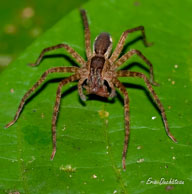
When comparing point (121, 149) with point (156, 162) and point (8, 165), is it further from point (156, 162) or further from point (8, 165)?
point (8, 165)

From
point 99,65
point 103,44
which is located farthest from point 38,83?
point 103,44

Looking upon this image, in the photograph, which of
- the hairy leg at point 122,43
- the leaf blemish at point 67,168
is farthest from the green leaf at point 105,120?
the hairy leg at point 122,43

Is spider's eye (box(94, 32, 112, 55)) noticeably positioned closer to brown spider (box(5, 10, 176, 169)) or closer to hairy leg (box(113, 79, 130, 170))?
brown spider (box(5, 10, 176, 169))

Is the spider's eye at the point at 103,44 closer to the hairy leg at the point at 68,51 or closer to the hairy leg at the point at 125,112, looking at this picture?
the hairy leg at the point at 68,51

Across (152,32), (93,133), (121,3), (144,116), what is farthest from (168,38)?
(93,133)

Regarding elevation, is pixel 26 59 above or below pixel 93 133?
above
